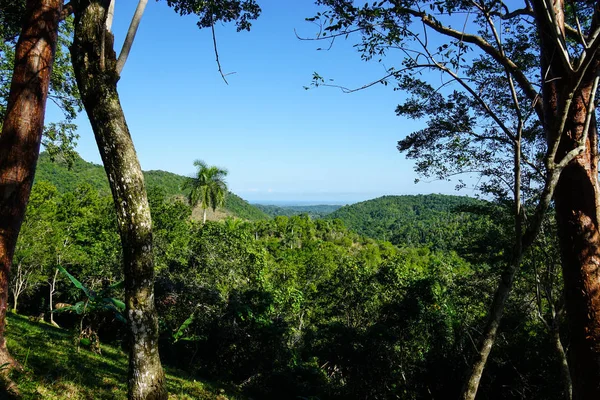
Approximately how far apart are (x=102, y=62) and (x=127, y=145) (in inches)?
30.6

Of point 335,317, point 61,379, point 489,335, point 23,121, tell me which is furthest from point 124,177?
point 335,317

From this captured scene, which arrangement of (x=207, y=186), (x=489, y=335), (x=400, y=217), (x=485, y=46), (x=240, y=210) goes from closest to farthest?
(x=489, y=335) < (x=485, y=46) < (x=207, y=186) < (x=240, y=210) < (x=400, y=217)

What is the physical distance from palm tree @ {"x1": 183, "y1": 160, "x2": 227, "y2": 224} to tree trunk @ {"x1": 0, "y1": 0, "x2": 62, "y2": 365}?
103 feet

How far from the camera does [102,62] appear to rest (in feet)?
10.6

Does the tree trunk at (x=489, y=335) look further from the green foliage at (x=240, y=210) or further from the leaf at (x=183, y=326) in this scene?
the green foliage at (x=240, y=210)

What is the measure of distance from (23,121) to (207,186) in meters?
31.9

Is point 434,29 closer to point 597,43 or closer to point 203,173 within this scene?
point 597,43

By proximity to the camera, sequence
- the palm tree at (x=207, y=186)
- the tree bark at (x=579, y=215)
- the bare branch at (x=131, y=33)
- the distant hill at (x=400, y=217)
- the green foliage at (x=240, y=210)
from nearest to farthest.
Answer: the tree bark at (x=579, y=215) → the bare branch at (x=131, y=33) → the palm tree at (x=207, y=186) → the distant hill at (x=400, y=217) → the green foliage at (x=240, y=210)

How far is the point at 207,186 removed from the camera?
113 ft

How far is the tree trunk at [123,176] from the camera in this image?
3.10 m

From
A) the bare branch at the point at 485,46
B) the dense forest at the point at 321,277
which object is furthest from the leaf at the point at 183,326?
the bare branch at the point at 485,46

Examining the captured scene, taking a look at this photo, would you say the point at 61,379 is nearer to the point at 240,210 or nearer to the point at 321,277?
the point at 321,277

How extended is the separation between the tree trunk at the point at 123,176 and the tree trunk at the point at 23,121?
0.43 metres

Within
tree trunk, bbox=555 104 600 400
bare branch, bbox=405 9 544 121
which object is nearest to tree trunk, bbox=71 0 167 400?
bare branch, bbox=405 9 544 121
